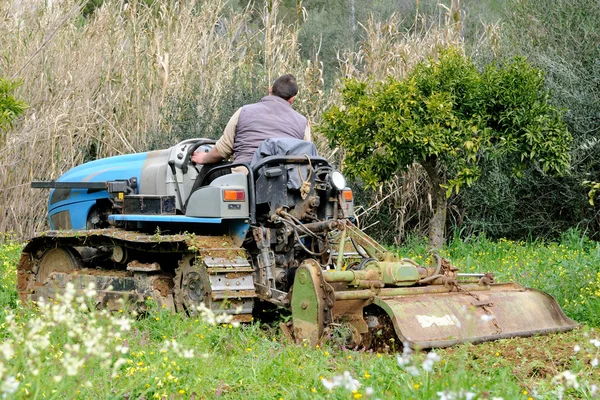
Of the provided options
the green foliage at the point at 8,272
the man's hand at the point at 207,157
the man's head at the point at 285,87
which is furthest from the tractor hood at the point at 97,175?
the man's head at the point at 285,87

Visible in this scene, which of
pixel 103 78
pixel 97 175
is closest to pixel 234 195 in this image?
pixel 97 175

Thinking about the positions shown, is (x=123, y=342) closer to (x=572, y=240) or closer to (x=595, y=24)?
(x=572, y=240)

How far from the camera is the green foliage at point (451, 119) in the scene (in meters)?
9.12

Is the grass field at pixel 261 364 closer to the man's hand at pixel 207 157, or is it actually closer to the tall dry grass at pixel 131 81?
the man's hand at pixel 207 157

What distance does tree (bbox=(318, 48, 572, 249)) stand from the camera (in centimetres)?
912

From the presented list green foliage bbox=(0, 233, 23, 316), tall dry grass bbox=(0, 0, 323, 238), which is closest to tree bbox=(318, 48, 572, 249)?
tall dry grass bbox=(0, 0, 323, 238)

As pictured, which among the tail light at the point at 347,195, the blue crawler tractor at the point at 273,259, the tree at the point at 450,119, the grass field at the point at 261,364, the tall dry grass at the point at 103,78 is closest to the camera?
the grass field at the point at 261,364

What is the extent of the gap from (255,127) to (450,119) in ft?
10.5

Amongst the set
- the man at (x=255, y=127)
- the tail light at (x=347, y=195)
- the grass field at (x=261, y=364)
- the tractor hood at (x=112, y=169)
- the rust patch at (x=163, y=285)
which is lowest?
the grass field at (x=261, y=364)

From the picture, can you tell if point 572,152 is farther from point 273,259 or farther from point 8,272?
point 8,272

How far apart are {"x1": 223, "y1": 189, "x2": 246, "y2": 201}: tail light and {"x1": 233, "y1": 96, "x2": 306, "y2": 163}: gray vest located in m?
0.48

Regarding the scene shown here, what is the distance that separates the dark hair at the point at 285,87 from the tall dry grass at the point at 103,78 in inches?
150

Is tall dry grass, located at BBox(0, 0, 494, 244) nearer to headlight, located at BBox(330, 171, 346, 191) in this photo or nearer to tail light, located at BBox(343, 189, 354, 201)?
tail light, located at BBox(343, 189, 354, 201)

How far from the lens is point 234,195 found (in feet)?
20.4
